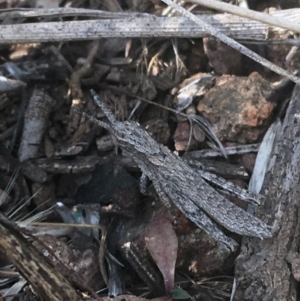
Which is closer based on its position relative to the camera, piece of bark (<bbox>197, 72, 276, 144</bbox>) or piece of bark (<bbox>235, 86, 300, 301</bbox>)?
piece of bark (<bbox>235, 86, 300, 301</bbox>)

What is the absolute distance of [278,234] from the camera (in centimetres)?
164

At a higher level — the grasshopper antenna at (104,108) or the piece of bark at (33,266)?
the grasshopper antenna at (104,108)

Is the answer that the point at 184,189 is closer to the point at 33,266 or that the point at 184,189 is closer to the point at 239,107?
the point at 239,107

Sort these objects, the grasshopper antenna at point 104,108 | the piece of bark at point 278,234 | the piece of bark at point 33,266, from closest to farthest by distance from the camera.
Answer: the piece of bark at point 33,266, the piece of bark at point 278,234, the grasshopper antenna at point 104,108

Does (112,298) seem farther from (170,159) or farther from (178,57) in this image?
(178,57)

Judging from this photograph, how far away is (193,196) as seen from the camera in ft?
5.66

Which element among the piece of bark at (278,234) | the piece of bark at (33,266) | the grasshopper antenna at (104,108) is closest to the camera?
the piece of bark at (33,266)

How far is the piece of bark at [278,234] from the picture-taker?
156 centimetres

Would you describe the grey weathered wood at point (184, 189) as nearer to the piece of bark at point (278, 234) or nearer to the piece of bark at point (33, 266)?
the piece of bark at point (278, 234)

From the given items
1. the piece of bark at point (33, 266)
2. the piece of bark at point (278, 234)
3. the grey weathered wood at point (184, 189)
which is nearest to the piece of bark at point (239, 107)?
the piece of bark at point (278, 234)

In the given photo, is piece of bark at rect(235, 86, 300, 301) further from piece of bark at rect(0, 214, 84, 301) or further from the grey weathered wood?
piece of bark at rect(0, 214, 84, 301)

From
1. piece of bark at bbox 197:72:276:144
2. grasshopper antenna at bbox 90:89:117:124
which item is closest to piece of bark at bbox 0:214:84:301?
grasshopper antenna at bbox 90:89:117:124

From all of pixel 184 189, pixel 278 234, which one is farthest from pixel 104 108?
pixel 278 234

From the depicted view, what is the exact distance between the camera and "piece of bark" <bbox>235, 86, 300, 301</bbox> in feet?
5.13
